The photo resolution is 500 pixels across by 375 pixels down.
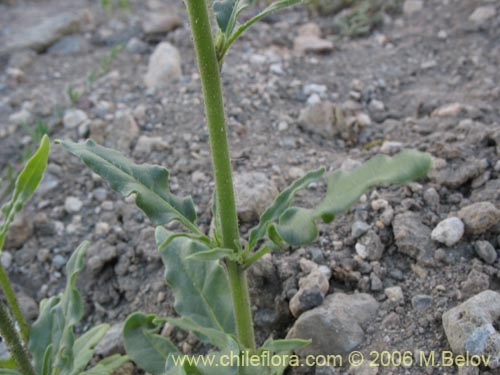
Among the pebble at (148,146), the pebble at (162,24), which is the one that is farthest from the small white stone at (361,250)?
the pebble at (162,24)

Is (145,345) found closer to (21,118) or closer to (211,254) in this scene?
(211,254)

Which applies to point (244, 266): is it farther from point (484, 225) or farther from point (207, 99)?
point (484, 225)

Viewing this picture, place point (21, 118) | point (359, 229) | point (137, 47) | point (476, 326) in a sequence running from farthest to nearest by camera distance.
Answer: point (137, 47) < point (21, 118) < point (359, 229) < point (476, 326)

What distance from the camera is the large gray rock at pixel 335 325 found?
206cm

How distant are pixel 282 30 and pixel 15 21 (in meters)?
1.92

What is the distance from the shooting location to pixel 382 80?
3371 mm

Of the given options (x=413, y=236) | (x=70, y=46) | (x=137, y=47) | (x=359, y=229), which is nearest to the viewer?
(x=413, y=236)

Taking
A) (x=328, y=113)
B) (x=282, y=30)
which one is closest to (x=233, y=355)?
(x=328, y=113)

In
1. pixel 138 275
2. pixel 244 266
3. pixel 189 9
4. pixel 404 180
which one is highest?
pixel 189 9

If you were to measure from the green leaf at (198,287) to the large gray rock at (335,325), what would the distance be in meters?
0.24

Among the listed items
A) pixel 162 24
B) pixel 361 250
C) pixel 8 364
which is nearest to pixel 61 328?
pixel 8 364

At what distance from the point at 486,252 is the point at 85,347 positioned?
1.36 m

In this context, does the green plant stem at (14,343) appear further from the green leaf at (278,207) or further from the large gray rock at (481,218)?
the large gray rock at (481,218)

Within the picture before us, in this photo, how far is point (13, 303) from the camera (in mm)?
2055
